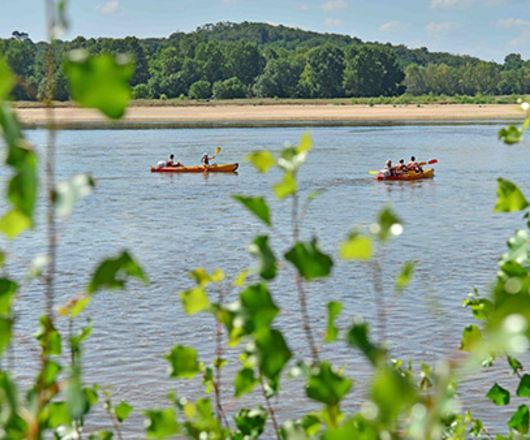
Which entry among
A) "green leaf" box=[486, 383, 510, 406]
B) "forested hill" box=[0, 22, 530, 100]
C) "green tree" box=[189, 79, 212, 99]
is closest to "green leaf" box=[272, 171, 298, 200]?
"green leaf" box=[486, 383, 510, 406]

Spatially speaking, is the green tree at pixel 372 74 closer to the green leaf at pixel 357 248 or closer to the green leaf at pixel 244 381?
the green leaf at pixel 244 381

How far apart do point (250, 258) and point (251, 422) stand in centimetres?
1726

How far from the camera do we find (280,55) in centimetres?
16412

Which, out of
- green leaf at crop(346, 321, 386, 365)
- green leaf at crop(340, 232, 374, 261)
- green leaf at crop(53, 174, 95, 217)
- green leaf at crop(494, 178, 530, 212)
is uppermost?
green leaf at crop(53, 174, 95, 217)

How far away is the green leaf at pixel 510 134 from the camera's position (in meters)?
2.36

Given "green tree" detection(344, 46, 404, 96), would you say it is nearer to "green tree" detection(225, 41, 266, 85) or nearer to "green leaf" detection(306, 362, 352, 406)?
"green tree" detection(225, 41, 266, 85)

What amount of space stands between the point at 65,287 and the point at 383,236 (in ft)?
51.5

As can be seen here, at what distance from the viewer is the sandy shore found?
94.9 meters

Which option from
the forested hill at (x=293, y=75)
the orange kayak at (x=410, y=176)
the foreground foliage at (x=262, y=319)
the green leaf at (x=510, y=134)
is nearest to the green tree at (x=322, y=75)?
the forested hill at (x=293, y=75)

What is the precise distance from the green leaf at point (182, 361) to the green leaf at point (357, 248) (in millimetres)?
625

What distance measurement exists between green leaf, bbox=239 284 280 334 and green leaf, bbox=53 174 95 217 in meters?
0.27

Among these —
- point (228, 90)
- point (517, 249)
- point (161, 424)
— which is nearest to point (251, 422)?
point (161, 424)

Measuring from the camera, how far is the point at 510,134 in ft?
7.79

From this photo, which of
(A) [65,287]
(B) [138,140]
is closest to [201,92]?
(B) [138,140]
